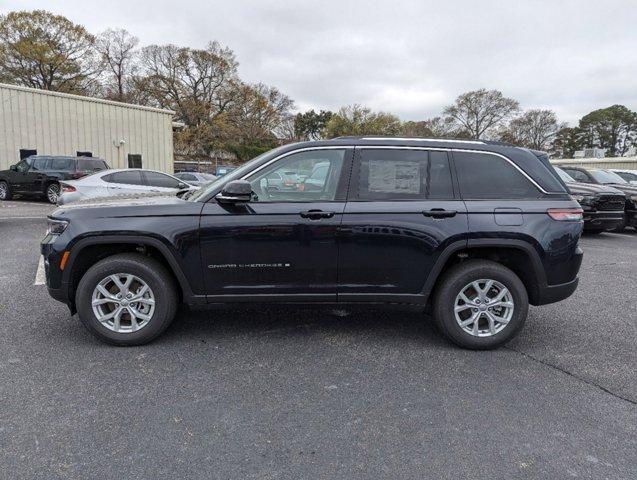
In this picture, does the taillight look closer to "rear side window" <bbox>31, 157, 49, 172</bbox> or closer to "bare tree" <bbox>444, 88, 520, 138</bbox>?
"rear side window" <bbox>31, 157, 49, 172</bbox>

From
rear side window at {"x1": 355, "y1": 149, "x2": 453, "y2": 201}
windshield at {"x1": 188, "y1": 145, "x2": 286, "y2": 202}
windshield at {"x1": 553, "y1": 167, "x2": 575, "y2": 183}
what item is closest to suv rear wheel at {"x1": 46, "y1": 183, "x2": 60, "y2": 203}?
windshield at {"x1": 188, "y1": 145, "x2": 286, "y2": 202}

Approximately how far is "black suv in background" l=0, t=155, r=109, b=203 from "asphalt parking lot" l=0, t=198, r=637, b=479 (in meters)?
12.8

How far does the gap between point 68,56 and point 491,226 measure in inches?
1944

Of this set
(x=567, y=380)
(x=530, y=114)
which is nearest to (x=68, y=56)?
(x=567, y=380)

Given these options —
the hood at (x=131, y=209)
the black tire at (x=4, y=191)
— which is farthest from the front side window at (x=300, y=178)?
the black tire at (x=4, y=191)

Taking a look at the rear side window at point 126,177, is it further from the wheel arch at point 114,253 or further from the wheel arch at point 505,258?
the wheel arch at point 505,258

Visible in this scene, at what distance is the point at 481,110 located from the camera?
200 ft

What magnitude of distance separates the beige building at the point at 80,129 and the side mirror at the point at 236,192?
2149 cm

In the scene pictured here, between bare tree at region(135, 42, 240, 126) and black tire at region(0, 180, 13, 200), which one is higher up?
bare tree at region(135, 42, 240, 126)

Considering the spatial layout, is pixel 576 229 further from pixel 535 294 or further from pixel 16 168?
pixel 16 168

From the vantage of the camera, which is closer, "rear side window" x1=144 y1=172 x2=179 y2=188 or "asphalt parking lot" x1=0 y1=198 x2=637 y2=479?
"asphalt parking lot" x1=0 y1=198 x2=637 y2=479

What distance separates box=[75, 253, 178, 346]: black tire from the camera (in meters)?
3.65

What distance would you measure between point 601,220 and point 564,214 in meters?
7.90

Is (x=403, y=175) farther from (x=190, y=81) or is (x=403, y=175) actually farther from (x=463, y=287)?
(x=190, y=81)
